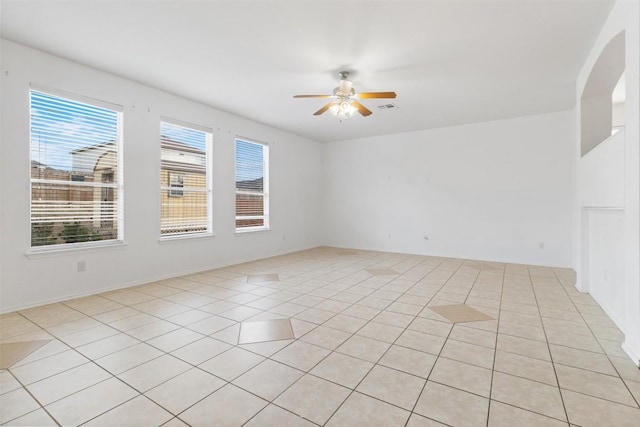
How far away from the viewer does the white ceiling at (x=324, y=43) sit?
250 cm

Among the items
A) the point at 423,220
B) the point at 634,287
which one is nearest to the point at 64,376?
the point at 634,287

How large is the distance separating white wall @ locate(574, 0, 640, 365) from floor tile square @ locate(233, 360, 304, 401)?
2.34 metres

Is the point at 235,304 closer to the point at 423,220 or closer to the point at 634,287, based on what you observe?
the point at 634,287

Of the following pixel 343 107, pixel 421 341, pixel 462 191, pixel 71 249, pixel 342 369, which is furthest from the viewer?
pixel 462 191

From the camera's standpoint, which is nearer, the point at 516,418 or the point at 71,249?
the point at 516,418

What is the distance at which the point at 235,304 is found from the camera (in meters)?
3.25

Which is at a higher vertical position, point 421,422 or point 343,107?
point 343,107

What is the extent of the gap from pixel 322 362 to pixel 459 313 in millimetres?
1666

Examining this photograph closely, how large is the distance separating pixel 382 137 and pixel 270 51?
431 cm

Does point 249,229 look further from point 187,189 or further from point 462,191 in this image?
point 462,191

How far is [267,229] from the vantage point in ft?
20.1

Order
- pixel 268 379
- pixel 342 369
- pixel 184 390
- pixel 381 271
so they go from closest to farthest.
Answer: pixel 184 390, pixel 268 379, pixel 342 369, pixel 381 271

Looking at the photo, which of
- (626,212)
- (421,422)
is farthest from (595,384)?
(626,212)

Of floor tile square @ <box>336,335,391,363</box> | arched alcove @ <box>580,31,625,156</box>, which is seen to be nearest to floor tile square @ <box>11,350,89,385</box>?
floor tile square @ <box>336,335,391,363</box>
